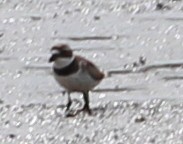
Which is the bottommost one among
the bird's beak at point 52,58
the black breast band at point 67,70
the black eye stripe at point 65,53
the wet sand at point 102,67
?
the wet sand at point 102,67

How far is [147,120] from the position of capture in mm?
9570

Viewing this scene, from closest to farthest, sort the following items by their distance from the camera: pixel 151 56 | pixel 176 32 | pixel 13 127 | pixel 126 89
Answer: pixel 13 127 < pixel 126 89 < pixel 151 56 < pixel 176 32

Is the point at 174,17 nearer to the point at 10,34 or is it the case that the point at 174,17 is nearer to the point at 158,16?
the point at 158,16

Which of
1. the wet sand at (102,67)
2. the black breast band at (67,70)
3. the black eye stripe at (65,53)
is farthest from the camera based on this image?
the black eye stripe at (65,53)

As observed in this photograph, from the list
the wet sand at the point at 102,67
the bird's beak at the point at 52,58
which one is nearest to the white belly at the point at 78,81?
the bird's beak at the point at 52,58

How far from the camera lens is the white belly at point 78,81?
382 inches

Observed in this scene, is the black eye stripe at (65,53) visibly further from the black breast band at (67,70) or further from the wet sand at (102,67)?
the wet sand at (102,67)

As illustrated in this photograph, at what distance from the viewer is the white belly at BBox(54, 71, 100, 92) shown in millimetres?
9703

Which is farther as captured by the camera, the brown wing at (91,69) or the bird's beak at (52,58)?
the brown wing at (91,69)

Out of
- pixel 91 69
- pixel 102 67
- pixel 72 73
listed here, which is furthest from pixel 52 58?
pixel 102 67

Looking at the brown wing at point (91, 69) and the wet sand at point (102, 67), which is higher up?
the brown wing at point (91, 69)

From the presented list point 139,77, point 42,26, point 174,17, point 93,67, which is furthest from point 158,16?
point 93,67

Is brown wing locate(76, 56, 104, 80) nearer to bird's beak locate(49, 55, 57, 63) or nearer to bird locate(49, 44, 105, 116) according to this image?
bird locate(49, 44, 105, 116)

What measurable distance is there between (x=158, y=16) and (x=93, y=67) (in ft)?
10.8
